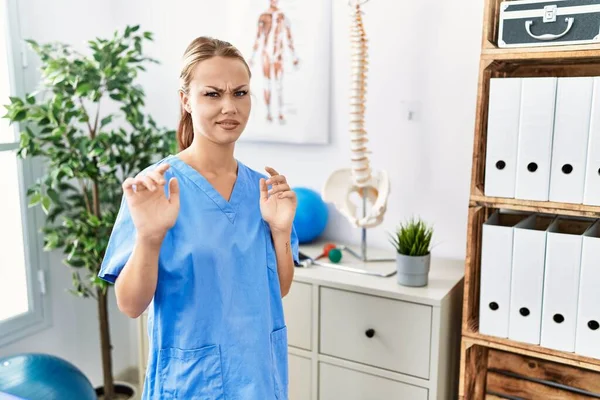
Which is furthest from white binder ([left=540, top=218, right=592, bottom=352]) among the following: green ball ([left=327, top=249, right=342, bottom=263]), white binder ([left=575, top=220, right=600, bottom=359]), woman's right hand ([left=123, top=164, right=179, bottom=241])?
woman's right hand ([left=123, top=164, right=179, bottom=241])

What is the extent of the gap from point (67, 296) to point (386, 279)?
4.53 feet

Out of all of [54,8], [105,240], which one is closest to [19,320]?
[105,240]

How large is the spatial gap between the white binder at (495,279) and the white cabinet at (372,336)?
0.40 ft

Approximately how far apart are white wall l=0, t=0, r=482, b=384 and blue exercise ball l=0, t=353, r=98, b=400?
48cm

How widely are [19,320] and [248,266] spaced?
1.41 m

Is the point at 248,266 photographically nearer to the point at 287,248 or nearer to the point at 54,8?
the point at 287,248

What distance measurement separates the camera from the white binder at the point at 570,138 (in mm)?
1423

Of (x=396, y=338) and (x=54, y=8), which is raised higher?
(x=54, y=8)

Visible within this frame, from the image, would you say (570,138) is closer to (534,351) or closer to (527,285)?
(527,285)

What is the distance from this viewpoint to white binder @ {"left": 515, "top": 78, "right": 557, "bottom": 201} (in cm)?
146

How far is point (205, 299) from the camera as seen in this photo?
1190mm

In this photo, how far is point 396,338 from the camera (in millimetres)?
1732

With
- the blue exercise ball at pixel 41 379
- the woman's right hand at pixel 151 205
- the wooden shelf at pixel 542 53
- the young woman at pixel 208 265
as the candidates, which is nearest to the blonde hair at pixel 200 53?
the young woman at pixel 208 265

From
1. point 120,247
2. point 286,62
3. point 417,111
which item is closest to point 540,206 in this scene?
point 417,111
